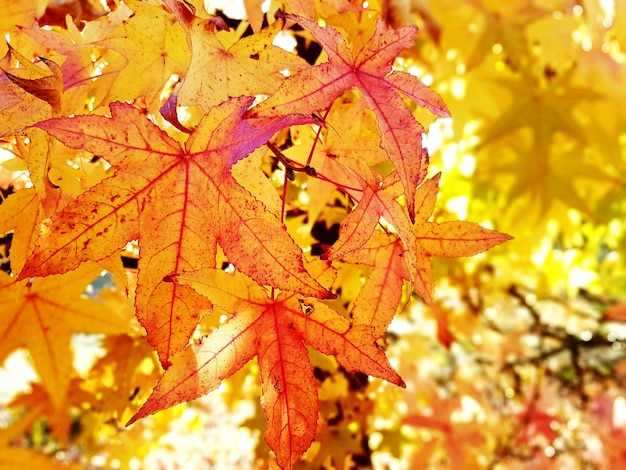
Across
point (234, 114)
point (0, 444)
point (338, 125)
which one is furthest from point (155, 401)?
point (0, 444)

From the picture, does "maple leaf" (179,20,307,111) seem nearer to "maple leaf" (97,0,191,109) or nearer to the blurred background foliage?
"maple leaf" (97,0,191,109)

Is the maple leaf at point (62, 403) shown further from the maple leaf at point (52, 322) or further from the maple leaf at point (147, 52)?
the maple leaf at point (147, 52)

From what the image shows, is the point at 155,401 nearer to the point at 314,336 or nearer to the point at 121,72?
the point at 314,336

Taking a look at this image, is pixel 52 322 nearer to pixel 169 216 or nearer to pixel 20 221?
pixel 20 221

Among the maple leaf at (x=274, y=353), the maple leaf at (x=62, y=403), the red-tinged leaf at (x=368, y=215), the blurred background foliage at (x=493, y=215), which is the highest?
the blurred background foliage at (x=493, y=215)

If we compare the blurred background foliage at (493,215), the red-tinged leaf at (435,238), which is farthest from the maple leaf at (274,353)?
the blurred background foliage at (493,215)
